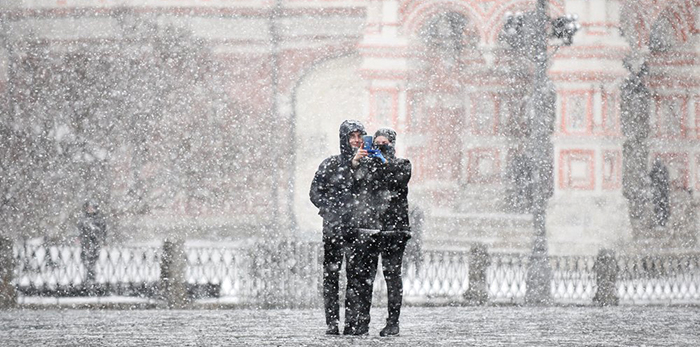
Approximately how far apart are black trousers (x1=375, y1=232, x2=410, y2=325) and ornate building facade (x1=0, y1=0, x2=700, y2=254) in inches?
548

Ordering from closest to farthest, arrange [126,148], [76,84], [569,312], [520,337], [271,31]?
[520,337], [569,312], [76,84], [126,148], [271,31]

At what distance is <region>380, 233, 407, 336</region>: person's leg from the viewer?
33.0ft

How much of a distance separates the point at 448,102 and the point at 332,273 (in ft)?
65.2

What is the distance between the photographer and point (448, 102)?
98.1 feet

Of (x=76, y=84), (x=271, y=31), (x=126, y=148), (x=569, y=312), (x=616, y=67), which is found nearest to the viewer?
(x=569, y=312)

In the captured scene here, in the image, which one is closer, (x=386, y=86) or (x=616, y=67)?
(x=616, y=67)

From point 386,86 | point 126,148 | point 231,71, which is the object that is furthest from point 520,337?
point 231,71

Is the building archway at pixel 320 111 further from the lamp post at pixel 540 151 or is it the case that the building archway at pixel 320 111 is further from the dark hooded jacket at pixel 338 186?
the dark hooded jacket at pixel 338 186

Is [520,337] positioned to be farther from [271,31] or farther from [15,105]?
[271,31]

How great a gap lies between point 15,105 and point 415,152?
28.0 ft

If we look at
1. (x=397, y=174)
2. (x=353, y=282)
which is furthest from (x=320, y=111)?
(x=397, y=174)

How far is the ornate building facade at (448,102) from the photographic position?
973 inches

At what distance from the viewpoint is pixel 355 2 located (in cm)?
3077

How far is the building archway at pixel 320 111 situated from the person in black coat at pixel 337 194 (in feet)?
66.2
